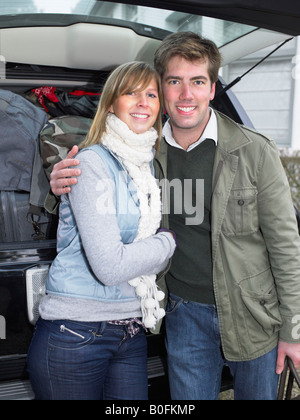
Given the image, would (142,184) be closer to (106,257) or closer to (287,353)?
(106,257)

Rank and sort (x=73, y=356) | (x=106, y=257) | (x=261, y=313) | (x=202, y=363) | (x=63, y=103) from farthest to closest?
(x=63, y=103), (x=202, y=363), (x=261, y=313), (x=73, y=356), (x=106, y=257)

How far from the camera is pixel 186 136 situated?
5.86 ft

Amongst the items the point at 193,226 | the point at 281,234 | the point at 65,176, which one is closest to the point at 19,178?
the point at 65,176

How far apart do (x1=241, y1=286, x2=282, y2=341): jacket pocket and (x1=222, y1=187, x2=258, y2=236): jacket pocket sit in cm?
24

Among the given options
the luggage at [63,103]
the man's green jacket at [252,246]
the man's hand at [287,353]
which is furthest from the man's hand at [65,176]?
the luggage at [63,103]

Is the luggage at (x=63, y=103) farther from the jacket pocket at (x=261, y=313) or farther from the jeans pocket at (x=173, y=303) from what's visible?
the jacket pocket at (x=261, y=313)

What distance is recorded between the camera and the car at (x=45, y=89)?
1.81m

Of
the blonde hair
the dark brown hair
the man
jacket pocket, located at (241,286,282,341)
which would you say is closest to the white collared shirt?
the man

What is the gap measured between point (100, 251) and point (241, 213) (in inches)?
23.9

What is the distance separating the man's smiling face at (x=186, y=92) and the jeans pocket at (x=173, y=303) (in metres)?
0.71

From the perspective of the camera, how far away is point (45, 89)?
2797 mm

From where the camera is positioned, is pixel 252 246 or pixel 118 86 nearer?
pixel 118 86

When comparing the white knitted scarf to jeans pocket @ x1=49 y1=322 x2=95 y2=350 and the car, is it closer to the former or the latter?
jeans pocket @ x1=49 y1=322 x2=95 y2=350
